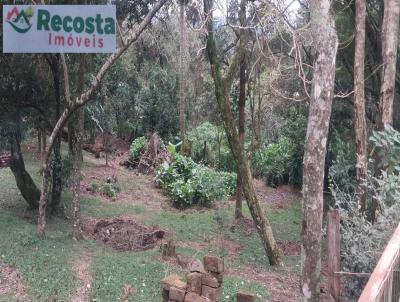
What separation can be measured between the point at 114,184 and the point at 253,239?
16.5 feet

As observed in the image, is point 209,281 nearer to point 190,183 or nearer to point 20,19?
point 20,19

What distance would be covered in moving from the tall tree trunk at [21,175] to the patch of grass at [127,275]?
9.04 feet

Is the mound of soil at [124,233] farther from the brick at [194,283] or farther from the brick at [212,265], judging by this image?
the brick at [194,283]

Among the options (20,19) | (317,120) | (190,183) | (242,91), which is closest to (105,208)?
(190,183)

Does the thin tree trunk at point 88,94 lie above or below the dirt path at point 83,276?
above

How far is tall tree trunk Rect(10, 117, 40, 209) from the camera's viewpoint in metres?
8.96

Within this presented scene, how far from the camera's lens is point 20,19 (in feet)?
20.5

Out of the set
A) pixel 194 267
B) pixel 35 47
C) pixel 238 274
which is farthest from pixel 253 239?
pixel 35 47

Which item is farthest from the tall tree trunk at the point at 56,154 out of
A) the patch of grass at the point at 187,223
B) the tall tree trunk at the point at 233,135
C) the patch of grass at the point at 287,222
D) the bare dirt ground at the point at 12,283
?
the patch of grass at the point at 287,222

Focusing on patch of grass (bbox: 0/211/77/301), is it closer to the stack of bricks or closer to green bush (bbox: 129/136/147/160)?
the stack of bricks

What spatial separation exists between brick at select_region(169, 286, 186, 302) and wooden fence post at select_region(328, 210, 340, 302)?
4.88ft

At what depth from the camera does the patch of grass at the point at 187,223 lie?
9469mm

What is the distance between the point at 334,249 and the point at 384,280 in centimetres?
288

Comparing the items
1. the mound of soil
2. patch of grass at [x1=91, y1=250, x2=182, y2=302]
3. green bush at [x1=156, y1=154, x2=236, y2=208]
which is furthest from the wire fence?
green bush at [x1=156, y1=154, x2=236, y2=208]
